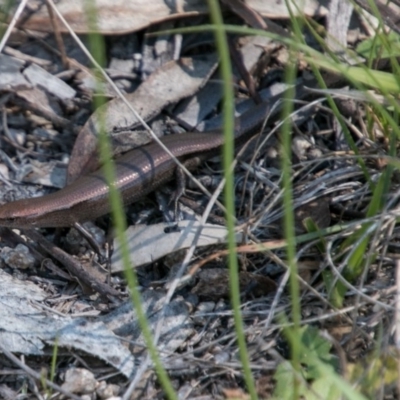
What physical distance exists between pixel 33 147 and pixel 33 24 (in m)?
0.75

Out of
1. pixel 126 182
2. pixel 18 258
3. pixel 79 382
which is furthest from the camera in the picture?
pixel 126 182

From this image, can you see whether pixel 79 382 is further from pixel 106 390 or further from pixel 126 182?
pixel 126 182

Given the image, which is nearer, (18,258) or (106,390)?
(106,390)

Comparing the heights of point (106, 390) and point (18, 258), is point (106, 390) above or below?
below

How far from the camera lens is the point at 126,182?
157 inches

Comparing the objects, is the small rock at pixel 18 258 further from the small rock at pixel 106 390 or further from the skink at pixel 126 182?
the small rock at pixel 106 390

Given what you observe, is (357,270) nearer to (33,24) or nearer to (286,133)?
(286,133)

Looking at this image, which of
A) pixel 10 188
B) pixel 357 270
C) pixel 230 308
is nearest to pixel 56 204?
pixel 10 188

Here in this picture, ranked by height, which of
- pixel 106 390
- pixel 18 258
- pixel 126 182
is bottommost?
pixel 106 390

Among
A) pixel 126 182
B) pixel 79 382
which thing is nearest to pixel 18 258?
pixel 126 182

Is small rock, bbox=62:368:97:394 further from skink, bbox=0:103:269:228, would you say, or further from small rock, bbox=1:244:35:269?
skink, bbox=0:103:269:228

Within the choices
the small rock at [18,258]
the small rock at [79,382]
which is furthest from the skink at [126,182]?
the small rock at [79,382]

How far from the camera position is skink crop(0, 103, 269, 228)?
12.8 feet

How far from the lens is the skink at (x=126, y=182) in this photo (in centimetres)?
389
